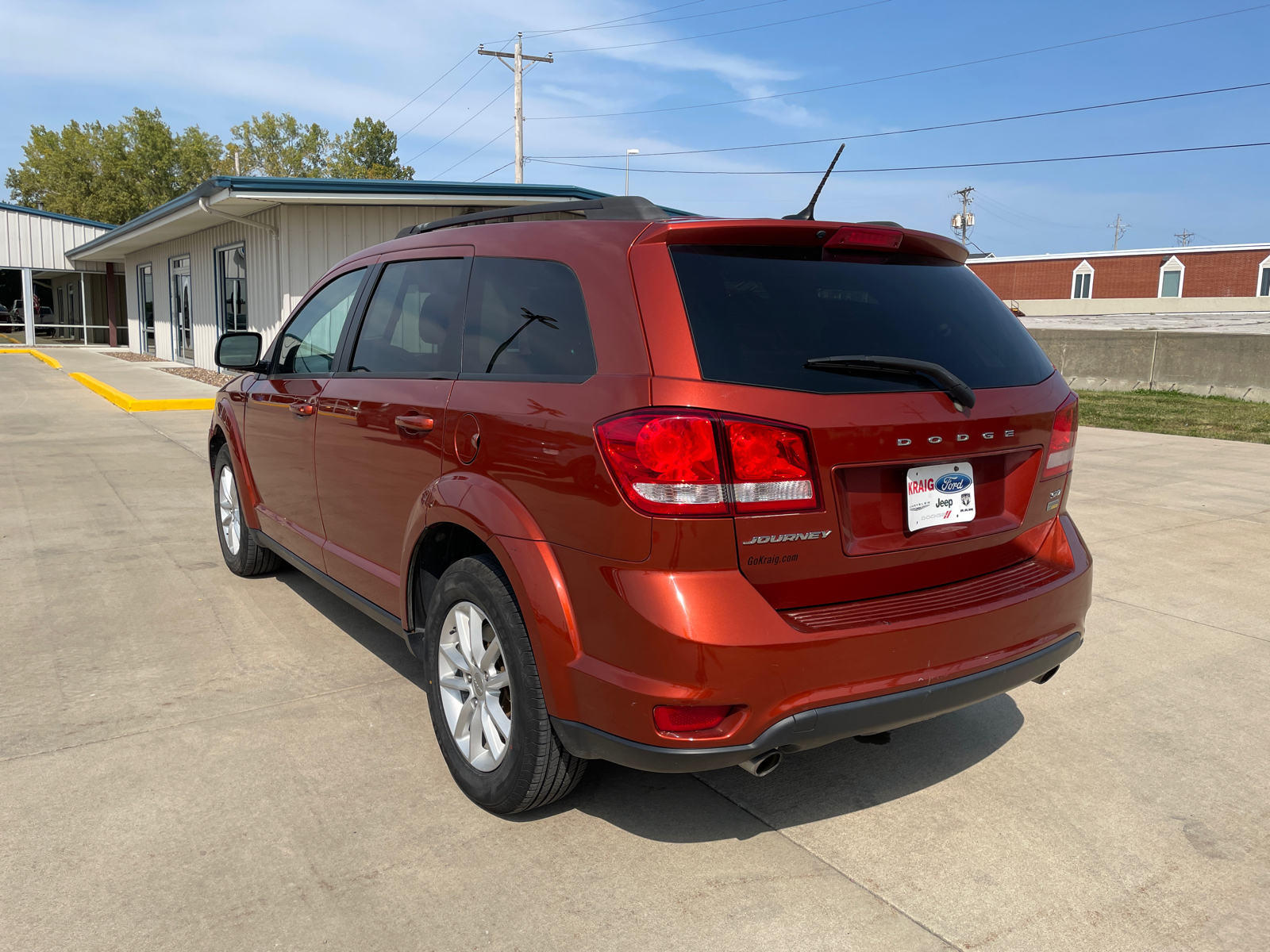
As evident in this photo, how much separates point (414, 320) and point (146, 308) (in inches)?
1248

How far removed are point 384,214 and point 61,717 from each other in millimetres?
14460

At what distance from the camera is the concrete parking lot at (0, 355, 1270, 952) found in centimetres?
241

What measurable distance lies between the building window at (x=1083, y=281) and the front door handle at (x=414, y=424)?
2116 inches

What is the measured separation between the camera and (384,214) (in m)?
16.7

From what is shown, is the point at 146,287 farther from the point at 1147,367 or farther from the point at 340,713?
the point at 340,713

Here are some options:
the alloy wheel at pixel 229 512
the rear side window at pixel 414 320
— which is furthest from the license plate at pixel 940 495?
the alloy wheel at pixel 229 512

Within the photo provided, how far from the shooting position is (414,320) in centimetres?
350

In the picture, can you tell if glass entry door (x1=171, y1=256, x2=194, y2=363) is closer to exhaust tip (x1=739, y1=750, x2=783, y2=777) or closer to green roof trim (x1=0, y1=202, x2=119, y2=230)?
green roof trim (x1=0, y1=202, x2=119, y2=230)

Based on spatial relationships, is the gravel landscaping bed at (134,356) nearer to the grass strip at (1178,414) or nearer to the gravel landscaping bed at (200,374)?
the gravel landscaping bed at (200,374)

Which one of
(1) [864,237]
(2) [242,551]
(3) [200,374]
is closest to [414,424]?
(1) [864,237]

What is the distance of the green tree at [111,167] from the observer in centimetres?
5684

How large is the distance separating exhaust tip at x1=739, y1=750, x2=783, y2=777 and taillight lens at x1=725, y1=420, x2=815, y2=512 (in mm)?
627

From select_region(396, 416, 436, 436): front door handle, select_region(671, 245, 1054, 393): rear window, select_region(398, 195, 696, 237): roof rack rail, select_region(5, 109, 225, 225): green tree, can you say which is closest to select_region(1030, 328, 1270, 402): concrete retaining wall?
select_region(671, 245, 1054, 393): rear window

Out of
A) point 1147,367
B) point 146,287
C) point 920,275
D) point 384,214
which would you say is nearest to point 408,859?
point 920,275
